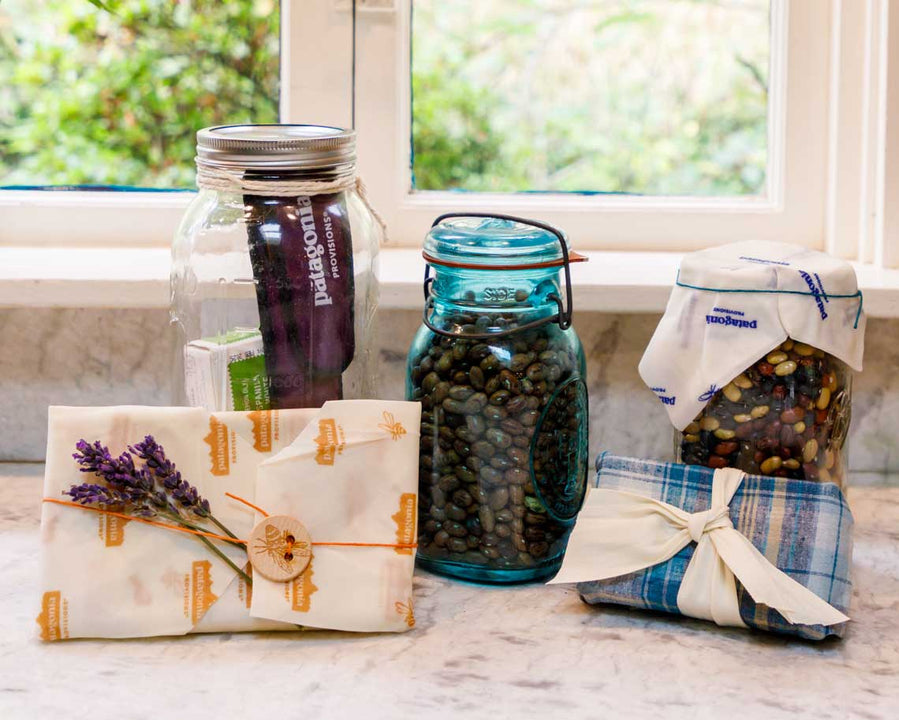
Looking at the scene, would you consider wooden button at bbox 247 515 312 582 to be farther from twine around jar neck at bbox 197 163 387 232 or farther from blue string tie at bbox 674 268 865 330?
blue string tie at bbox 674 268 865 330

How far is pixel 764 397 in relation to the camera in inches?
36.0

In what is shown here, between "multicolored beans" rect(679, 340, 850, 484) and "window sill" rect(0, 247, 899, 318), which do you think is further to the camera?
"window sill" rect(0, 247, 899, 318)

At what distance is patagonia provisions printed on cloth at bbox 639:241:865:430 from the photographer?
88 centimetres

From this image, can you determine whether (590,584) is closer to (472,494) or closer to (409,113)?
(472,494)

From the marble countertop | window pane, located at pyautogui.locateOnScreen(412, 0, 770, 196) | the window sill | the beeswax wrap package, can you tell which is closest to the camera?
the marble countertop

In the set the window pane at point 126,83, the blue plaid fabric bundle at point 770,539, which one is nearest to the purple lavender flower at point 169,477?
the blue plaid fabric bundle at point 770,539

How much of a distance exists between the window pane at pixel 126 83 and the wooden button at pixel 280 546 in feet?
1.94

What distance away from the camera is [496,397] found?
36.1 inches

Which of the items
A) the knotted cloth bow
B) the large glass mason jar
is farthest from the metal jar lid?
the knotted cloth bow

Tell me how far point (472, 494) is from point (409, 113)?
52 centimetres

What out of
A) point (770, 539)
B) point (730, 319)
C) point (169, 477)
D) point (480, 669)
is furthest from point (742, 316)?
point (169, 477)

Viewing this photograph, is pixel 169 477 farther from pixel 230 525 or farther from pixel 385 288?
pixel 385 288

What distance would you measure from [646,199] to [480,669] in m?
0.69

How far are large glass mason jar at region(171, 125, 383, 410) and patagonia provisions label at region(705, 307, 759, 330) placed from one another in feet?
0.97
